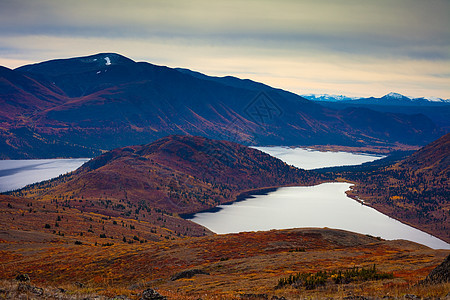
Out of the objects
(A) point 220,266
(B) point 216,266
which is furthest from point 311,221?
(A) point 220,266

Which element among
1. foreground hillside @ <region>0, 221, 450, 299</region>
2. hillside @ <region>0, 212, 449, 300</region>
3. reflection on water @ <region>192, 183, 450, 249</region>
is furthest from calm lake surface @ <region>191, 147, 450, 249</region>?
foreground hillside @ <region>0, 221, 450, 299</region>

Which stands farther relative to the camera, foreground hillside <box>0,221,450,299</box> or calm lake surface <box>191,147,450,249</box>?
calm lake surface <box>191,147,450,249</box>

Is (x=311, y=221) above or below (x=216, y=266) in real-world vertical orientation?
below

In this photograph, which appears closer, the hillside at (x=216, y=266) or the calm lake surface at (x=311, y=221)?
the hillside at (x=216, y=266)

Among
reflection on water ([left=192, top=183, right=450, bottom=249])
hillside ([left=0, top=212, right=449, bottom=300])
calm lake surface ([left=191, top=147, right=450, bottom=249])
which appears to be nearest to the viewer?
hillside ([left=0, top=212, right=449, bottom=300])

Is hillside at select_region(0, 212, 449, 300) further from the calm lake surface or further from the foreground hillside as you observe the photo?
the calm lake surface

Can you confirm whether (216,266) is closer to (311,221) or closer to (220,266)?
(220,266)

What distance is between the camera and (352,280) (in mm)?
24766

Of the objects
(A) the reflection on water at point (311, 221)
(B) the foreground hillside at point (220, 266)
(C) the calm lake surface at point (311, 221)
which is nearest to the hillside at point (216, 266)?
(B) the foreground hillside at point (220, 266)

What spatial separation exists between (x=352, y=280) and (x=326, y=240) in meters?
30.9

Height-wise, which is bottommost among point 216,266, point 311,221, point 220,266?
point 311,221

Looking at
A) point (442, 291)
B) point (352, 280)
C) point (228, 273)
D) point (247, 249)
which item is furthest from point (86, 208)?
point (442, 291)

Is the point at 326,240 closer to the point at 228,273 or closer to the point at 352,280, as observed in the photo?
the point at 228,273

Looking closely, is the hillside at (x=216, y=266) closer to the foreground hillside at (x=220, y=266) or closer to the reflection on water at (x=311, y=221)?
the foreground hillside at (x=220, y=266)
